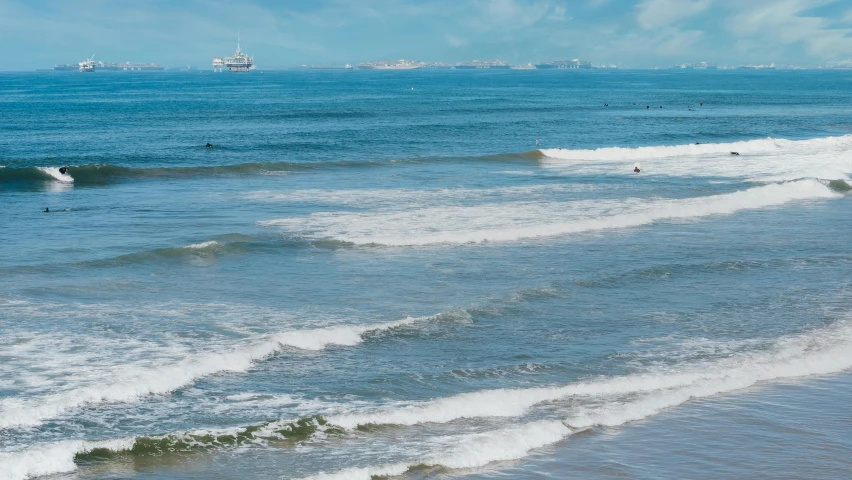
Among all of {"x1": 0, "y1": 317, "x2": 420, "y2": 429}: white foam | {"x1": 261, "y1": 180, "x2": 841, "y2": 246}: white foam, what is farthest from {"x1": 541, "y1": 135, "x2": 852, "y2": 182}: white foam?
{"x1": 0, "y1": 317, "x2": 420, "y2": 429}: white foam

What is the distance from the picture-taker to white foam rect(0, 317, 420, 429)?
46.8 feet

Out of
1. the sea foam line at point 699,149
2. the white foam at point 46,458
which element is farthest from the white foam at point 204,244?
the sea foam line at point 699,149

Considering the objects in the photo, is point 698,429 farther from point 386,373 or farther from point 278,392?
point 278,392

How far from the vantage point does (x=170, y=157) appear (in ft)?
169

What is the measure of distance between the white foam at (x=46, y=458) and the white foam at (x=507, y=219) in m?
15.5

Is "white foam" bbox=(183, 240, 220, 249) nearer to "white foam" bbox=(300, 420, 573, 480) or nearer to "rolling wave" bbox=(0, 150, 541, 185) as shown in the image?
"white foam" bbox=(300, 420, 573, 480)

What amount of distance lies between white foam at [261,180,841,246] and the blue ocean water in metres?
0.15

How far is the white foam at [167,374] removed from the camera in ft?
46.8

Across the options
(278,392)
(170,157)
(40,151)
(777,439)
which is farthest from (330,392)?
(40,151)

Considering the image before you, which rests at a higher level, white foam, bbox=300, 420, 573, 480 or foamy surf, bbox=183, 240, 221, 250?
foamy surf, bbox=183, 240, 221, 250

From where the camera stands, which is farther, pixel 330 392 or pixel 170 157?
pixel 170 157

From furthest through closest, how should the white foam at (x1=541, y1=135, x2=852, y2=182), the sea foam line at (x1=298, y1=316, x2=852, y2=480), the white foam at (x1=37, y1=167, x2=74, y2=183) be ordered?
the white foam at (x1=541, y1=135, x2=852, y2=182), the white foam at (x1=37, y1=167, x2=74, y2=183), the sea foam line at (x1=298, y1=316, x2=852, y2=480)

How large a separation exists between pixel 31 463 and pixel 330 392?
4.87 meters

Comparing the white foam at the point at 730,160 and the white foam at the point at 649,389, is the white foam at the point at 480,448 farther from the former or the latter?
the white foam at the point at 730,160
